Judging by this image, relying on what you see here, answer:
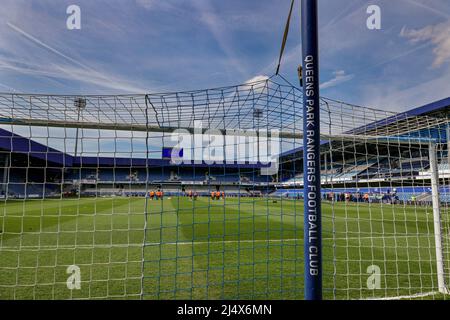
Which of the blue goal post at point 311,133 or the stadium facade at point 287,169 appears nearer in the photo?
the blue goal post at point 311,133

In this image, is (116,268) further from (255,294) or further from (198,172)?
(198,172)

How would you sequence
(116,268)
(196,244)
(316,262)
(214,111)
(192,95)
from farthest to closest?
(196,244) → (116,268) → (214,111) → (192,95) → (316,262)

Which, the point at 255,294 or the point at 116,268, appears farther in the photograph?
the point at 116,268

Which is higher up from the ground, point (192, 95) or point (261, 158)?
point (192, 95)

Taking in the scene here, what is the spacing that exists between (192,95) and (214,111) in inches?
18.9

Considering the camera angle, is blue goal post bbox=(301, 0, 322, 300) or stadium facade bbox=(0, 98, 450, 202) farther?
stadium facade bbox=(0, 98, 450, 202)

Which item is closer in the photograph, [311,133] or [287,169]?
[311,133]

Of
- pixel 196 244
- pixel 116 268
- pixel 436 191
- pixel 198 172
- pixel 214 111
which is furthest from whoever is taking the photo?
pixel 198 172

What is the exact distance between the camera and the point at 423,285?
425cm

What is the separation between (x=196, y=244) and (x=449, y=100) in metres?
27.2

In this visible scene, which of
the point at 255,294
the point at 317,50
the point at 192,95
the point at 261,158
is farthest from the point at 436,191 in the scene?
the point at 192,95
